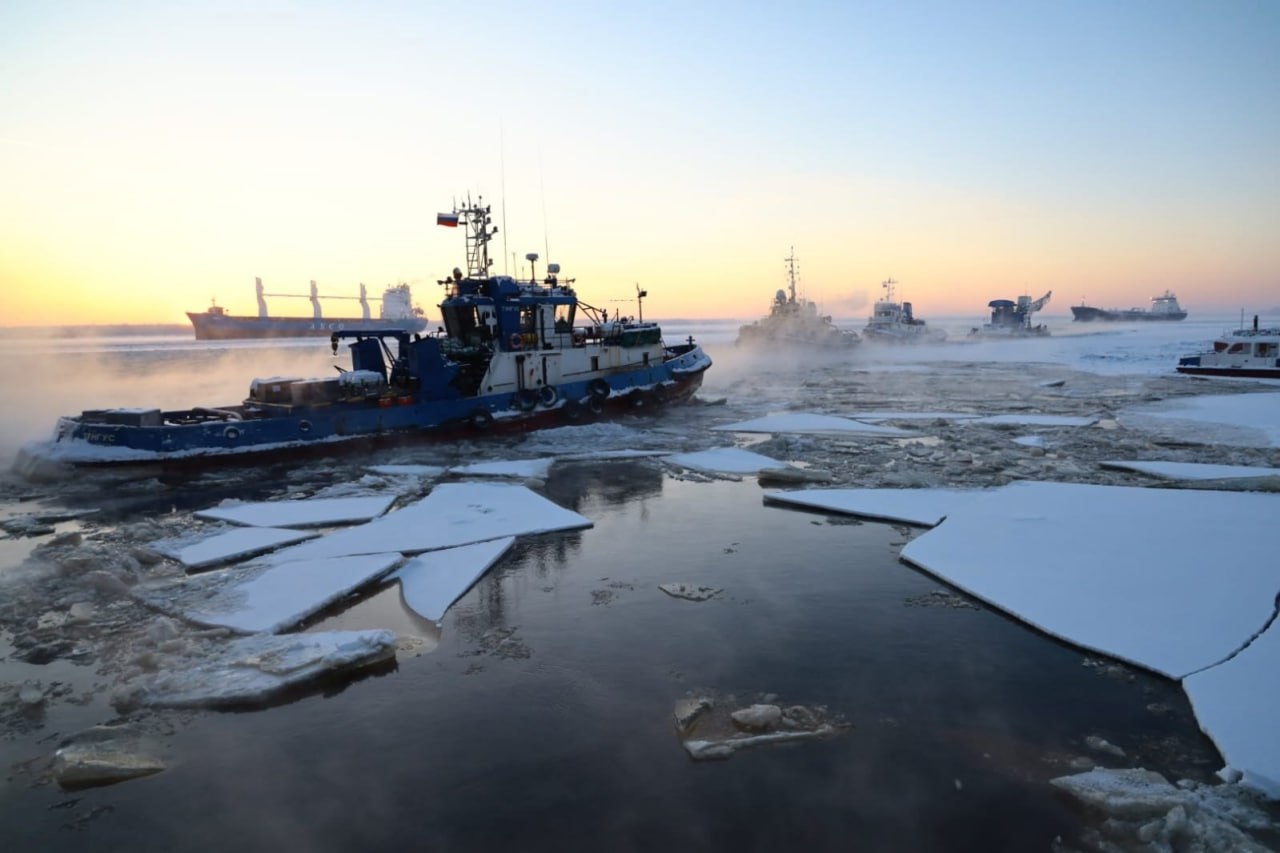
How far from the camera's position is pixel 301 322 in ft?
284

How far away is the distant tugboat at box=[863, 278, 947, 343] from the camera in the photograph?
209 feet

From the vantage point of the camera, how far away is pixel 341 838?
3982mm

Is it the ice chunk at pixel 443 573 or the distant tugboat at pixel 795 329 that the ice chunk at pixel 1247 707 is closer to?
the ice chunk at pixel 443 573

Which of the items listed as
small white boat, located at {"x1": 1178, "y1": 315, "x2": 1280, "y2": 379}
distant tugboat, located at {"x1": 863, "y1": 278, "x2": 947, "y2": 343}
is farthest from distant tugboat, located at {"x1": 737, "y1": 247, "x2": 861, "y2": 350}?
small white boat, located at {"x1": 1178, "y1": 315, "x2": 1280, "y2": 379}

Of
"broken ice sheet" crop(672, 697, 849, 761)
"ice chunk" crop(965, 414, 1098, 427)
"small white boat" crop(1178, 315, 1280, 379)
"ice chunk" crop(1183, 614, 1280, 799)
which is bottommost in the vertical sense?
"broken ice sheet" crop(672, 697, 849, 761)

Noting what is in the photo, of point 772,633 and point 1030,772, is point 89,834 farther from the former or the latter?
point 1030,772

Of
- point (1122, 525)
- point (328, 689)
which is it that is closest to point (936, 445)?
point (1122, 525)

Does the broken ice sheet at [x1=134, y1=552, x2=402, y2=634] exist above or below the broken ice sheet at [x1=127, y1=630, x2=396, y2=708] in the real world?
above

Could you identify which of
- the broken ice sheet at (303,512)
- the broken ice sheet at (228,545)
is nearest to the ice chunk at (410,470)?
the broken ice sheet at (303,512)

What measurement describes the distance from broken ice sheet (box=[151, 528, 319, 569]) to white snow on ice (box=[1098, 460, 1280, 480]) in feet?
44.3

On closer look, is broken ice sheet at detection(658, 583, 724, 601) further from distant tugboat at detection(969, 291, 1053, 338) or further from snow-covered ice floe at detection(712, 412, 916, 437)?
distant tugboat at detection(969, 291, 1053, 338)

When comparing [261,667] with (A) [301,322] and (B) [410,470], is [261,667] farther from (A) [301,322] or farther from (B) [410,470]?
(A) [301,322]

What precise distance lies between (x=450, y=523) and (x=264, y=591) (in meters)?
2.90

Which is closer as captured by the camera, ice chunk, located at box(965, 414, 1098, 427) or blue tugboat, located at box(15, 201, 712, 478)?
blue tugboat, located at box(15, 201, 712, 478)
